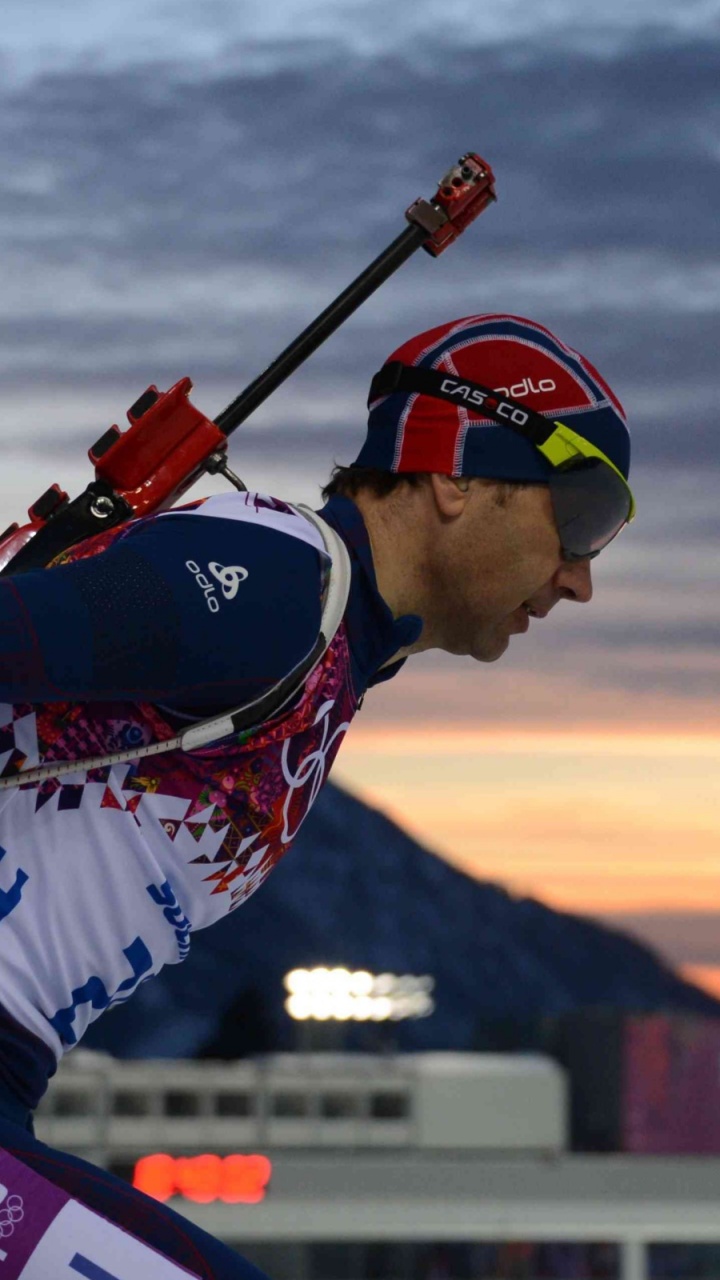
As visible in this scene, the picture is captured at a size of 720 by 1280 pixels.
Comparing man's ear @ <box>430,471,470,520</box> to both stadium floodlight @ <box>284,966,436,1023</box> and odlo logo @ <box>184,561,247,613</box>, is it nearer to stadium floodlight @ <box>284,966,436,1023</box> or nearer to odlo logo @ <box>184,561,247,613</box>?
odlo logo @ <box>184,561,247,613</box>

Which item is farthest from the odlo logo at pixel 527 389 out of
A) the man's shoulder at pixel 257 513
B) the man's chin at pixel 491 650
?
the man's shoulder at pixel 257 513

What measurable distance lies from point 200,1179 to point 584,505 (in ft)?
187

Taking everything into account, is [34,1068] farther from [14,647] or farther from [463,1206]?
[463,1206]

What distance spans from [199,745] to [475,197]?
165 cm

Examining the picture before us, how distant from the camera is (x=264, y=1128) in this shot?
7831 cm

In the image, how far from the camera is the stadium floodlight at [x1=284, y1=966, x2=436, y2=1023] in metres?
59.5

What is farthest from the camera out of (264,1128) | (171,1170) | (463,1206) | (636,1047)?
(636,1047)

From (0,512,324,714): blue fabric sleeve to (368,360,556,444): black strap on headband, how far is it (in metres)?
0.61

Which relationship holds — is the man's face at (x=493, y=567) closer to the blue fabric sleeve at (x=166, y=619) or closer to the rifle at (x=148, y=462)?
the blue fabric sleeve at (x=166, y=619)

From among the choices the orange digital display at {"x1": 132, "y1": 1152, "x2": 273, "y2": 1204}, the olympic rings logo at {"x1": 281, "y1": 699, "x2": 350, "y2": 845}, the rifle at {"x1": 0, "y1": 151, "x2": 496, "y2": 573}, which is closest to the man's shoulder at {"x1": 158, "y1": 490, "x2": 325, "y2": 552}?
the olympic rings logo at {"x1": 281, "y1": 699, "x2": 350, "y2": 845}

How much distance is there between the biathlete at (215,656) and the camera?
3.09 m

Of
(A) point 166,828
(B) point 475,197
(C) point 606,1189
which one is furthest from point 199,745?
(C) point 606,1189

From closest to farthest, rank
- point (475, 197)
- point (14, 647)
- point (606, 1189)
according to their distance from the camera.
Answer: point (14, 647)
point (475, 197)
point (606, 1189)

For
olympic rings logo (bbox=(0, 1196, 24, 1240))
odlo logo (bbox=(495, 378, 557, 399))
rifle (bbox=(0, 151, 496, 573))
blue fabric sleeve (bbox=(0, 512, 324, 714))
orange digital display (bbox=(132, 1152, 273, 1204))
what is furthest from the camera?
orange digital display (bbox=(132, 1152, 273, 1204))
